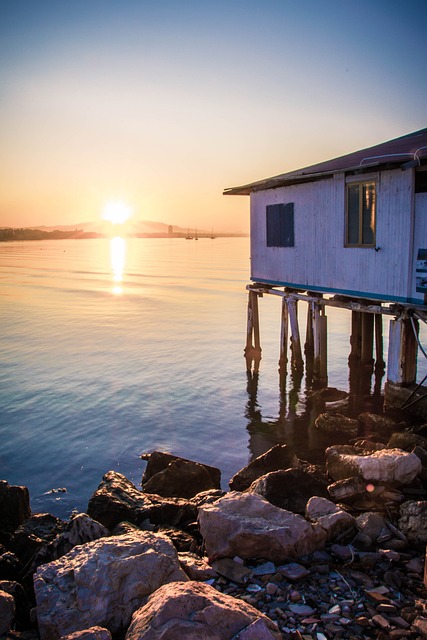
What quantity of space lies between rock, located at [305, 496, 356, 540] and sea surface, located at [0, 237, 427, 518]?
4.60 meters

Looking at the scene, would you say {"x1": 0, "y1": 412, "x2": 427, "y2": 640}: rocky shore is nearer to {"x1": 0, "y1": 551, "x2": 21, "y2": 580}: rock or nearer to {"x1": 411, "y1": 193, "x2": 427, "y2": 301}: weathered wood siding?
{"x1": 0, "y1": 551, "x2": 21, "y2": 580}: rock

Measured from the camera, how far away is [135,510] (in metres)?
8.63

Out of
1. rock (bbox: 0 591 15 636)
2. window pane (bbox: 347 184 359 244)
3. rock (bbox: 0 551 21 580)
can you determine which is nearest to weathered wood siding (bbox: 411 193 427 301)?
window pane (bbox: 347 184 359 244)

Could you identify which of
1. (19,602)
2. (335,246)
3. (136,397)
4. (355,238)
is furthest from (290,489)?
(136,397)

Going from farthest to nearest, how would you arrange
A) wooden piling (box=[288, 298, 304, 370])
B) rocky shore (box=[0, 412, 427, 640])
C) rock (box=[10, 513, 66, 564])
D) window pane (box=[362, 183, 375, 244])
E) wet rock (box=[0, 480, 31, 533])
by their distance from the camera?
wooden piling (box=[288, 298, 304, 370]) < window pane (box=[362, 183, 375, 244]) < wet rock (box=[0, 480, 31, 533]) < rock (box=[10, 513, 66, 564]) < rocky shore (box=[0, 412, 427, 640])

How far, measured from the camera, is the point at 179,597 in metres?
4.72

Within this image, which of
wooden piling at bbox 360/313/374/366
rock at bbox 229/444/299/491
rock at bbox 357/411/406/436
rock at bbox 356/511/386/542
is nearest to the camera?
rock at bbox 356/511/386/542

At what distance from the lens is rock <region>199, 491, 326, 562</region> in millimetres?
6484

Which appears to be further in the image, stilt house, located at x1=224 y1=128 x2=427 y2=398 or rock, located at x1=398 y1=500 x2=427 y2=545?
stilt house, located at x1=224 y1=128 x2=427 y2=398

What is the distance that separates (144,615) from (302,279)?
1323cm

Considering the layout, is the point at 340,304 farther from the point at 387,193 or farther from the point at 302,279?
the point at 387,193

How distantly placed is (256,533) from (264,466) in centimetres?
401

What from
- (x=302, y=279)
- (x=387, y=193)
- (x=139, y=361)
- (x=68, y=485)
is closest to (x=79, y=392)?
(x=139, y=361)

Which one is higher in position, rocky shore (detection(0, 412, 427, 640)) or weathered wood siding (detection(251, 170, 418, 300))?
weathered wood siding (detection(251, 170, 418, 300))
